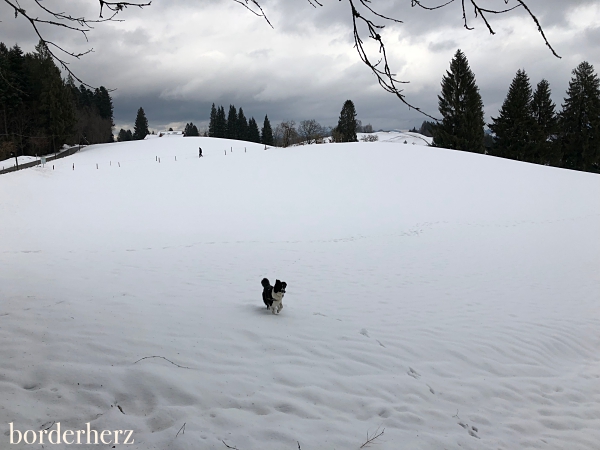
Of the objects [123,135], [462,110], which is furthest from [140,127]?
[462,110]

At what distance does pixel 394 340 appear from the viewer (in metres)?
4.64

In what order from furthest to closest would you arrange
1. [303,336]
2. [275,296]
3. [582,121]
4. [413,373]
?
[582,121] → [275,296] → [303,336] → [413,373]

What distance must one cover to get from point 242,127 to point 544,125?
62.4m

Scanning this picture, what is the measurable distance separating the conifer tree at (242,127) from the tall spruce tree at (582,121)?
63.3 m

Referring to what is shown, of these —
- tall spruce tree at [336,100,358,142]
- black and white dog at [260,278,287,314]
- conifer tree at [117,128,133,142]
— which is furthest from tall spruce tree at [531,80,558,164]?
conifer tree at [117,128,133,142]

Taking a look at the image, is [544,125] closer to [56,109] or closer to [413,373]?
[413,373]

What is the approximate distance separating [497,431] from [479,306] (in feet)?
13.2

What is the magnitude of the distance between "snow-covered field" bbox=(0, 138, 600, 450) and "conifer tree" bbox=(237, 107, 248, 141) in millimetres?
70813

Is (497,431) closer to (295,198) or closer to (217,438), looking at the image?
(217,438)

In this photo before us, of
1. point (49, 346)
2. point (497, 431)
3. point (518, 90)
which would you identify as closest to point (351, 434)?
point (497, 431)

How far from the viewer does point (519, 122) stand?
39.4m

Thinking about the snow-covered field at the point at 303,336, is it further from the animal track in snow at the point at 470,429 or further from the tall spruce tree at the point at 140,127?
the tall spruce tree at the point at 140,127

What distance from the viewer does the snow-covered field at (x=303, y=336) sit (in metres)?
2.77

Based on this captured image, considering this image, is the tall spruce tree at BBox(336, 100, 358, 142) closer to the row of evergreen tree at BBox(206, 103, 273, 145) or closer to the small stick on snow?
the row of evergreen tree at BBox(206, 103, 273, 145)
